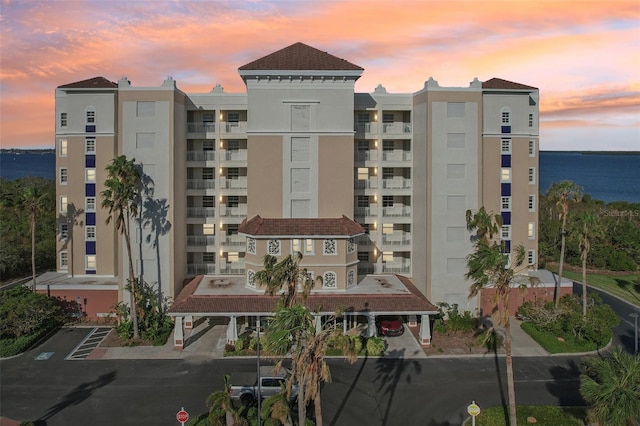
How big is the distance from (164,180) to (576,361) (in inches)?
1374

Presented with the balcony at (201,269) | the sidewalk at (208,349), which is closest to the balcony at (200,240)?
the balcony at (201,269)

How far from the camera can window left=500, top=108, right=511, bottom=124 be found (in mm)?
48031

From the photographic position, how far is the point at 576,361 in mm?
37219

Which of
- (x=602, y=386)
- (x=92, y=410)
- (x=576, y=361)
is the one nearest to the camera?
(x=602, y=386)

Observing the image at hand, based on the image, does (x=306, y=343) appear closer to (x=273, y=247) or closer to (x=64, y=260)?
(x=273, y=247)

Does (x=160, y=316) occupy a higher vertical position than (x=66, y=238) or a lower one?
lower

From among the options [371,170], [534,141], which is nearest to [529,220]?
[534,141]

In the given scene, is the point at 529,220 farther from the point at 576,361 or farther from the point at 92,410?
the point at 92,410

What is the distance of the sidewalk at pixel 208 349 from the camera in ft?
124

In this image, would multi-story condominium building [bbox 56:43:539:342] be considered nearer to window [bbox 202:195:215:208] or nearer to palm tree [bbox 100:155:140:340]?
window [bbox 202:195:215:208]

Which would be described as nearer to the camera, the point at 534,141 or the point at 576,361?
the point at 576,361

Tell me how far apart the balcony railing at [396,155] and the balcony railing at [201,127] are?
1636 cm

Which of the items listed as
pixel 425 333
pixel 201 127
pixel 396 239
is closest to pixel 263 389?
pixel 425 333

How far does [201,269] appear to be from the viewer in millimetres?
48469
